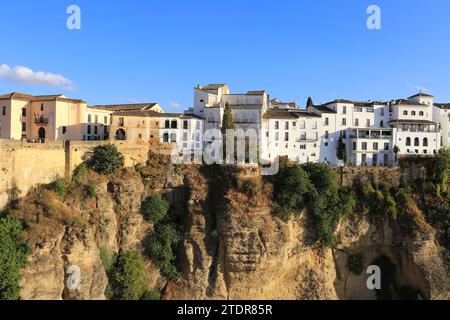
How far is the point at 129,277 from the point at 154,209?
5285 millimetres

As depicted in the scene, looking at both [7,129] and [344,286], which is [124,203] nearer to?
[7,129]

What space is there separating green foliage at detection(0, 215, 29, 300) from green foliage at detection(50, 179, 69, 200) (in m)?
3.39

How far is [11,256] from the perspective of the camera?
89.1 ft

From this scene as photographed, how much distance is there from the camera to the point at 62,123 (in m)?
37.0

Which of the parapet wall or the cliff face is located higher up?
the parapet wall

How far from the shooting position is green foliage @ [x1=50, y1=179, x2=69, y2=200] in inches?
1231

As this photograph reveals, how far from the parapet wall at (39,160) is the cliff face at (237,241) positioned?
4.39ft

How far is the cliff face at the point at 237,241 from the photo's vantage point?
32.9 metres

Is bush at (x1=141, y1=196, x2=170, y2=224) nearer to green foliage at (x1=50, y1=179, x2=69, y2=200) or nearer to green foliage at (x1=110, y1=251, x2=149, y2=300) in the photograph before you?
green foliage at (x1=110, y1=251, x2=149, y2=300)

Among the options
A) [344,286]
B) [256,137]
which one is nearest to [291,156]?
[256,137]

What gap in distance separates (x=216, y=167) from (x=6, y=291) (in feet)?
55.8

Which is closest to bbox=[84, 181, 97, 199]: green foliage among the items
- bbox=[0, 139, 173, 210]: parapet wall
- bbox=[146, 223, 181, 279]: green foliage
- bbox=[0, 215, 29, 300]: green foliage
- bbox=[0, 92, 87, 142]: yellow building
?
bbox=[0, 139, 173, 210]: parapet wall

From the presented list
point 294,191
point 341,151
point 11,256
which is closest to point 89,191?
point 11,256
